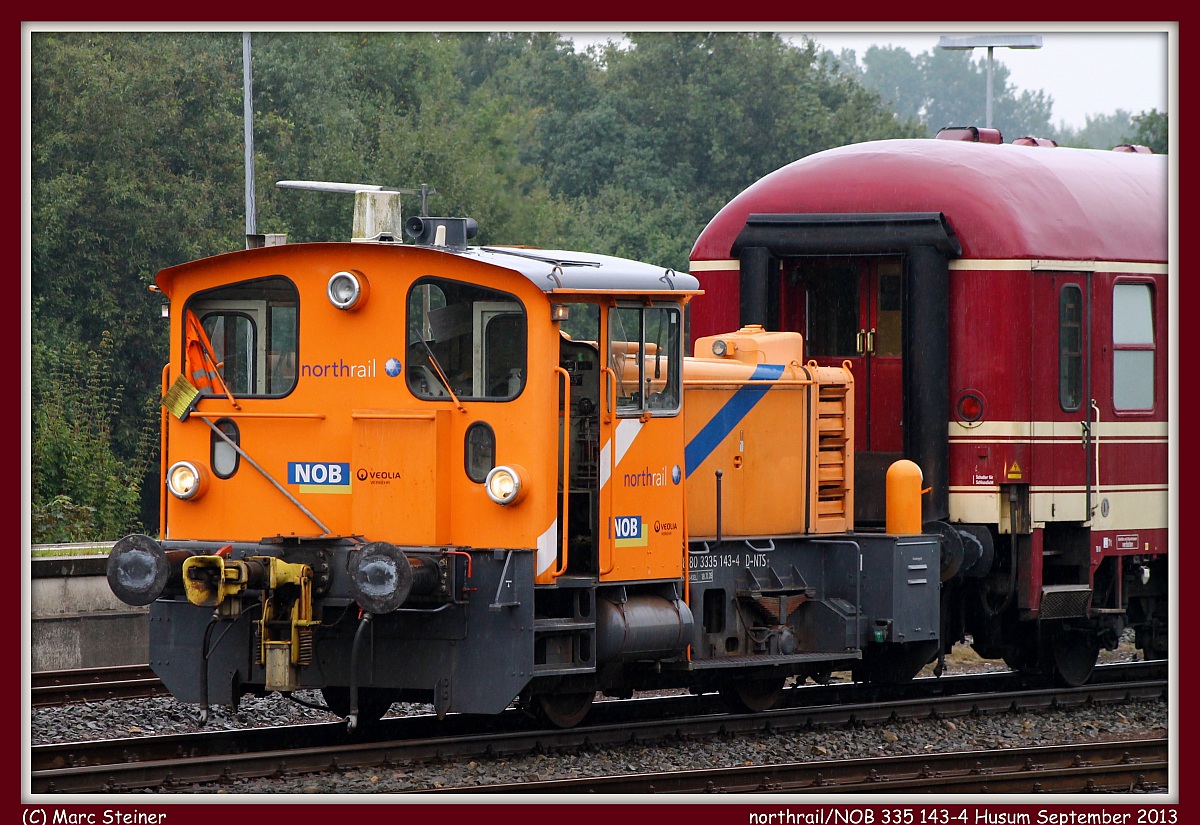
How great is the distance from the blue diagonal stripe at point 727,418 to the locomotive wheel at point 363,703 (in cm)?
255

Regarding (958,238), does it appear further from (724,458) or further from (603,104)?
(603,104)

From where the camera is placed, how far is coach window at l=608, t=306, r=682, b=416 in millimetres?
10617

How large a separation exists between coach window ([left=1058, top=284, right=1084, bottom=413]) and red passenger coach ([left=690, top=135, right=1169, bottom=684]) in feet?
0.06

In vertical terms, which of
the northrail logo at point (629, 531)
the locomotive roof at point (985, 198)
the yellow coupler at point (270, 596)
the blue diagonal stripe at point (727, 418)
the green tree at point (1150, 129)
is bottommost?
the yellow coupler at point (270, 596)

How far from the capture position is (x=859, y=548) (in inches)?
490

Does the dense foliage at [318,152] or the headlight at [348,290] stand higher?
the dense foliage at [318,152]

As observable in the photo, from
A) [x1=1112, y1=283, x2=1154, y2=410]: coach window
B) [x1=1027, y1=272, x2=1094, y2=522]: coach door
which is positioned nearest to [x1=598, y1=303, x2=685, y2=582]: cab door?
[x1=1027, y1=272, x2=1094, y2=522]: coach door

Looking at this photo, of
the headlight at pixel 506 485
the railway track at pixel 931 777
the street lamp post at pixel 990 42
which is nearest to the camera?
the railway track at pixel 931 777

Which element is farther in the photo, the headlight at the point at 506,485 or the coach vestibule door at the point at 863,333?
the coach vestibule door at the point at 863,333

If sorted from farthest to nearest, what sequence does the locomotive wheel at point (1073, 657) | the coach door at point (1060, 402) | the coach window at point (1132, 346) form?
1. the locomotive wheel at point (1073, 657)
2. the coach window at point (1132, 346)
3. the coach door at point (1060, 402)

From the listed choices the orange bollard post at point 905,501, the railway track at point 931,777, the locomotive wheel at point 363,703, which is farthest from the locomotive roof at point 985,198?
the locomotive wheel at point 363,703

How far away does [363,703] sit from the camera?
11359 mm

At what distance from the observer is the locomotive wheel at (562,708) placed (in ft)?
36.9

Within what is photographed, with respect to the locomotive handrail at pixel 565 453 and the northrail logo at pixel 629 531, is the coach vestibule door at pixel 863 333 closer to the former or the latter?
the northrail logo at pixel 629 531
